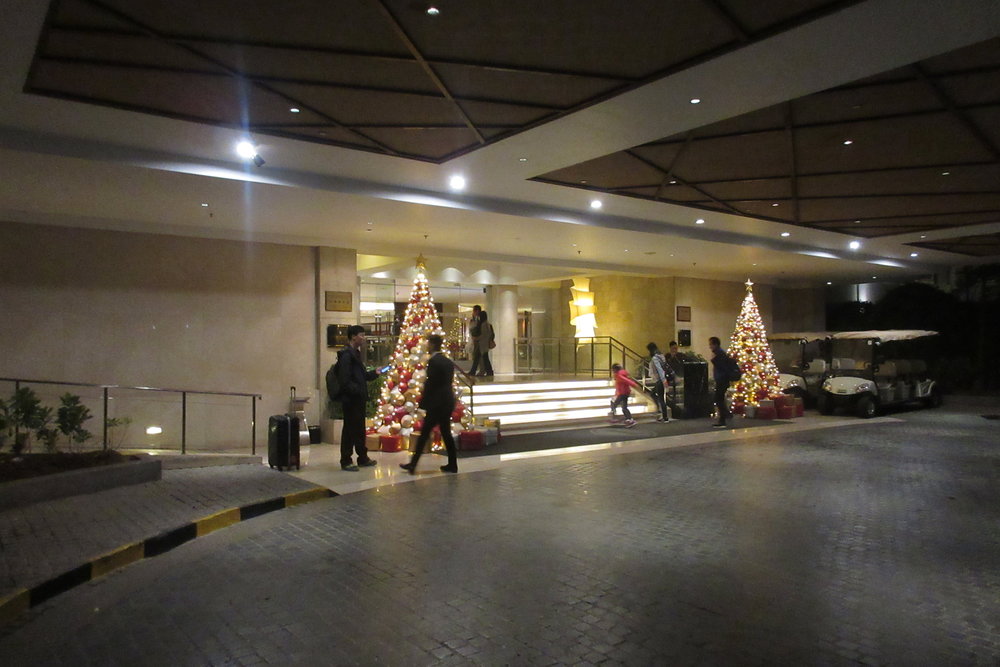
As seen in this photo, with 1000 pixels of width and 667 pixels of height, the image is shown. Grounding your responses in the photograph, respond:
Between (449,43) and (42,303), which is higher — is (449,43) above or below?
above

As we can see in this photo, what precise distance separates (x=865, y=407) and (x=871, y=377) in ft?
3.99

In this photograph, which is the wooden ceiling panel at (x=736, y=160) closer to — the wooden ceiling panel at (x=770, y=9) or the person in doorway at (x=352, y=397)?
the wooden ceiling panel at (x=770, y=9)

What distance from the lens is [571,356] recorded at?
965 inches

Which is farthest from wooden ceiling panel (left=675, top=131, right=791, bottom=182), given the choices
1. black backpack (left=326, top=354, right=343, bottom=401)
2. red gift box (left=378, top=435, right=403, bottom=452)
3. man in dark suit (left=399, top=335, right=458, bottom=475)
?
red gift box (left=378, top=435, right=403, bottom=452)

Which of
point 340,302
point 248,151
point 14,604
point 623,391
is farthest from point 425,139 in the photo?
point 623,391

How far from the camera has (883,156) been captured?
9.95 meters

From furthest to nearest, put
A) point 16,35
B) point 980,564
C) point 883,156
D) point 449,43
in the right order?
1. point 883,156
2. point 449,43
3. point 16,35
4. point 980,564

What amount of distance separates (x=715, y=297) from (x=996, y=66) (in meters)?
17.2

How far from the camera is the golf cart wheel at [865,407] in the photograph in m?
16.5

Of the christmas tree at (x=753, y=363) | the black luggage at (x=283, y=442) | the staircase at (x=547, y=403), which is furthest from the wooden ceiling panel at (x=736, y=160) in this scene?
the black luggage at (x=283, y=442)

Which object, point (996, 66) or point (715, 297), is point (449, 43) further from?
point (715, 297)

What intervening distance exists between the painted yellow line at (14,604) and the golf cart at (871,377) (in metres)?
17.1

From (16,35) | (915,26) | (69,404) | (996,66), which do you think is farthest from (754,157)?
(69,404)

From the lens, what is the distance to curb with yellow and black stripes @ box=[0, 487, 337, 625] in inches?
175
